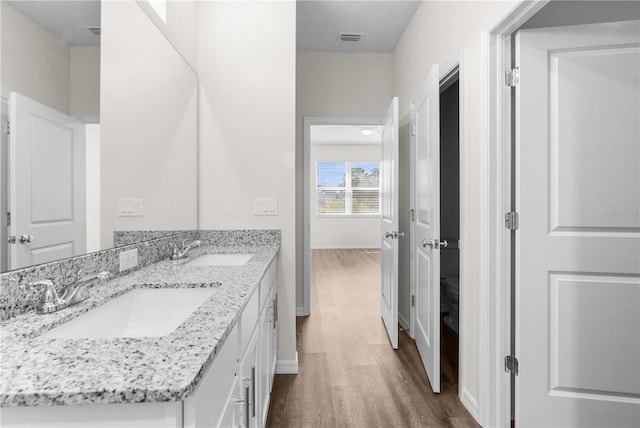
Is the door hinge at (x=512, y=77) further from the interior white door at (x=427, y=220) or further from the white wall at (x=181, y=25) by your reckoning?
the white wall at (x=181, y=25)

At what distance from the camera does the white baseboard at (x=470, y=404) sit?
1949 millimetres

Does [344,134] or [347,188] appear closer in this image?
[344,134]

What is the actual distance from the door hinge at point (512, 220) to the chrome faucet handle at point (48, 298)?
182cm

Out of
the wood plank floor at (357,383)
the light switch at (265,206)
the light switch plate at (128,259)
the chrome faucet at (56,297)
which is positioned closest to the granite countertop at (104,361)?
the chrome faucet at (56,297)

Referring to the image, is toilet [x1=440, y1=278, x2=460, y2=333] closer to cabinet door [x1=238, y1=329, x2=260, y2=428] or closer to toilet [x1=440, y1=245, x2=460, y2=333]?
toilet [x1=440, y1=245, x2=460, y2=333]

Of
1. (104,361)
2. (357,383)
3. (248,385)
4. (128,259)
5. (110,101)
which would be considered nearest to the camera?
(104,361)

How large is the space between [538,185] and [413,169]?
124 cm

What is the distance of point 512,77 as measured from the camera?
5.88 feet

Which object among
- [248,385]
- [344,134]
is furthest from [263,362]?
[344,134]

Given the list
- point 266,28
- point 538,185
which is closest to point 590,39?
point 538,185

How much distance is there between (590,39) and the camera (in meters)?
1.70

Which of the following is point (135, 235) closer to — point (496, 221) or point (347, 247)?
point (496, 221)

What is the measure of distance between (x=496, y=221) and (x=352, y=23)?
2.29m

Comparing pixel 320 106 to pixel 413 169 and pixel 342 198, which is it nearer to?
pixel 413 169
